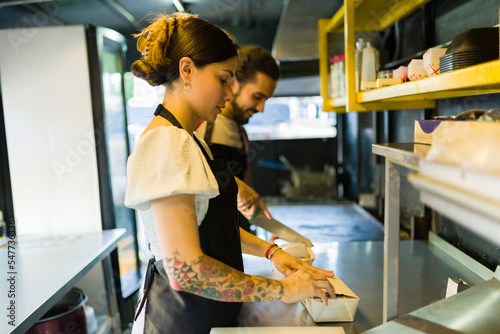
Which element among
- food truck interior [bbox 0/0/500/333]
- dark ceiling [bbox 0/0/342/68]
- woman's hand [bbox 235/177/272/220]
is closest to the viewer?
food truck interior [bbox 0/0/500/333]

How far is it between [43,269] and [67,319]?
0.43 metres

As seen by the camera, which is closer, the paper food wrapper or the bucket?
the paper food wrapper

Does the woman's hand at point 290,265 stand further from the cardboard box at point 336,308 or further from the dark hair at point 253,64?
the dark hair at point 253,64

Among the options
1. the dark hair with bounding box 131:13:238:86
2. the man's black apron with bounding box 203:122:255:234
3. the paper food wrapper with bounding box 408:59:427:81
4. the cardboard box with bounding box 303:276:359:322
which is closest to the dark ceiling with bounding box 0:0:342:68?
the man's black apron with bounding box 203:122:255:234

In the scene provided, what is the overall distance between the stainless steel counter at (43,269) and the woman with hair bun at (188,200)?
0.55 metres

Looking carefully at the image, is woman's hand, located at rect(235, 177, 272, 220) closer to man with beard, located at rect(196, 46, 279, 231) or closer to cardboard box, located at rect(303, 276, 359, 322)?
man with beard, located at rect(196, 46, 279, 231)

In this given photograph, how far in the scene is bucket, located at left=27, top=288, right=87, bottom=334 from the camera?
1979mm

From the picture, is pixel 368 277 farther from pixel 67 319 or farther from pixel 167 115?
pixel 67 319

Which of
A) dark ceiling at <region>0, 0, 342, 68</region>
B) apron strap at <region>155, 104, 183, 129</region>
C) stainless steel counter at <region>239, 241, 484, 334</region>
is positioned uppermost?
dark ceiling at <region>0, 0, 342, 68</region>

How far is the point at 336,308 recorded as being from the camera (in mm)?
1067

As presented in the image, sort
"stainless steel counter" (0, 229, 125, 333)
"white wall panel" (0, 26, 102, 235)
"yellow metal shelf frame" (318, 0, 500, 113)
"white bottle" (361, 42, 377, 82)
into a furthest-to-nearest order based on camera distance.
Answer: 1. "white wall panel" (0, 26, 102, 235)
2. "white bottle" (361, 42, 377, 82)
3. "stainless steel counter" (0, 229, 125, 333)
4. "yellow metal shelf frame" (318, 0, 500, 113)

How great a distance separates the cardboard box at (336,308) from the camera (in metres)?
1.06

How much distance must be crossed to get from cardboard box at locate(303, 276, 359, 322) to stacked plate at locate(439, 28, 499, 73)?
684 mm

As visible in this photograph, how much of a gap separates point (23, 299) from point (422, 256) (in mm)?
1730
